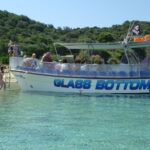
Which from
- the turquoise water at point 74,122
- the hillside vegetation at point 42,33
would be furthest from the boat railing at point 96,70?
the hillside vegetation at point 42,33

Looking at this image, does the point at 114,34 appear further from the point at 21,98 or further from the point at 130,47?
the point at 21,98

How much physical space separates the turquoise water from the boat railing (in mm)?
1573

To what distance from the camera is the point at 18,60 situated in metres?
24.1

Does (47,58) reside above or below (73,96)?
above

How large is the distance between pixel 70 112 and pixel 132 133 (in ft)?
15.6

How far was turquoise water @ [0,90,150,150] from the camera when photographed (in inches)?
419

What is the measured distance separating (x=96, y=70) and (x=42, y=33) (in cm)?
6608

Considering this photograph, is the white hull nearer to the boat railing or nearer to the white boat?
the white boat

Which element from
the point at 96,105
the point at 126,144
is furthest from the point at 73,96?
the point at 126,144

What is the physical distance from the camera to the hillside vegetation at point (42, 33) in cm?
5983

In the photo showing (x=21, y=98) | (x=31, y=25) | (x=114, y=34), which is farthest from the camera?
(x=31, y=25)

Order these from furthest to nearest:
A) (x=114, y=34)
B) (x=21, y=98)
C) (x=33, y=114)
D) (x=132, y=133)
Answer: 1. (x=114, y=34)
2. (x=21, y=98)
3. (x=33, y=114)
4. (x=132, y=133)

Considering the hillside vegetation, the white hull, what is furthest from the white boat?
the hillside vegetation

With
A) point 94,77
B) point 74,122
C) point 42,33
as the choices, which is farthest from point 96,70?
point 42,33
